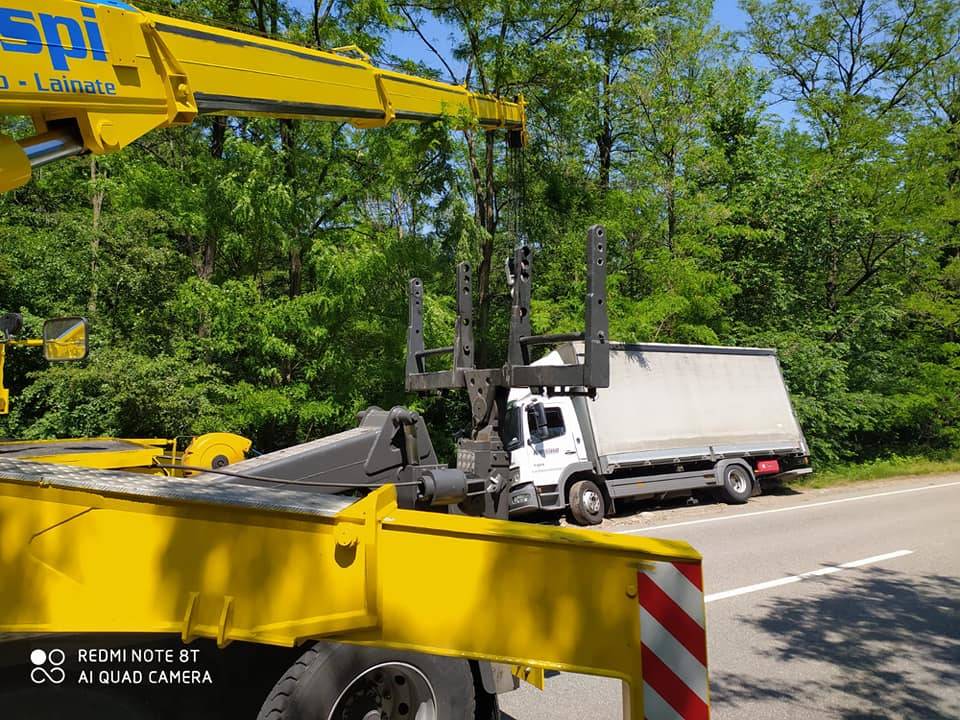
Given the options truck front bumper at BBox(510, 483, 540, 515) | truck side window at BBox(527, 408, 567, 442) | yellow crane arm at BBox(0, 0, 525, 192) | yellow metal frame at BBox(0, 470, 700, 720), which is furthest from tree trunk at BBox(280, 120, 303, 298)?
yellow metal frame at BBox(0, 470, 700, 720)

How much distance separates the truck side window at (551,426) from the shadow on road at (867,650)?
19.3ft

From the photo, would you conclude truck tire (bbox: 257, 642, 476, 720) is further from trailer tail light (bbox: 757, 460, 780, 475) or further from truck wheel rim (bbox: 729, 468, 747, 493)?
trailer tail light (bbox: 757, 460, 780, 475)

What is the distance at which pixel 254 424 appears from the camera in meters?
12.2

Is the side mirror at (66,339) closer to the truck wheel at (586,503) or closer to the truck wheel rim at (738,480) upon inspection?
the truck wheel at (586,503)

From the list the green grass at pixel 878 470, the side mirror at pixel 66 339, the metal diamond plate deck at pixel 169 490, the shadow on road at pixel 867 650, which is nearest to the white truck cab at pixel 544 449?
the shadow on road at pixel 867 650

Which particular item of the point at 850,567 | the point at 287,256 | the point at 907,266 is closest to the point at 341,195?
the point at 287,256

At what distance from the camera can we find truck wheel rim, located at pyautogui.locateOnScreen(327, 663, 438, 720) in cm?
266

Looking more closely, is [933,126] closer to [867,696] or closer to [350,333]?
[350,333]

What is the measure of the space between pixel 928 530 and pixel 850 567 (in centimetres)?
346

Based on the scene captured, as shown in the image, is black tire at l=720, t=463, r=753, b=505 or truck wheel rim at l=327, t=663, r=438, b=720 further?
black tire at l=720, t=463, r=753, b=505

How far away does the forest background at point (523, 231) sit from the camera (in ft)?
40.1

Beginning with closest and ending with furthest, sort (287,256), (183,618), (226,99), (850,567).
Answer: (183,618), (226,99), (850,567), (287,256)

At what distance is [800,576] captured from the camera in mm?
7941

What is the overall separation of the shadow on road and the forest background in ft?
22.3
